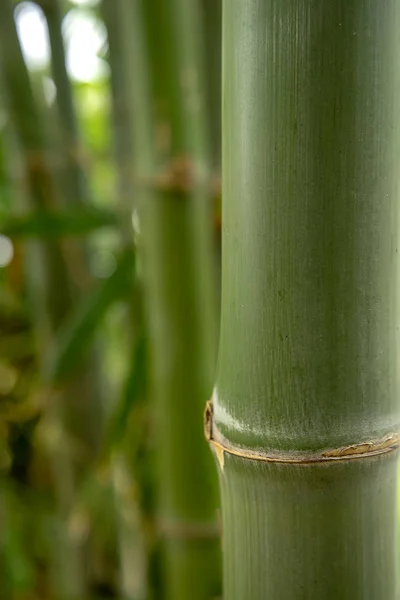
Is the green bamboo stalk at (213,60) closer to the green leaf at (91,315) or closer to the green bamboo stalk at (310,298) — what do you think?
the green leaf at (91,315)

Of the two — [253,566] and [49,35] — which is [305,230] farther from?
[49,35]

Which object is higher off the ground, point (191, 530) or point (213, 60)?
point (213, 60)

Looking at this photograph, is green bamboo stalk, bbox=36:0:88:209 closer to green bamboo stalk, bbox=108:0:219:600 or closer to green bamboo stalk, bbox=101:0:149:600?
green bamboo stalk, bbox=101:0:149:600

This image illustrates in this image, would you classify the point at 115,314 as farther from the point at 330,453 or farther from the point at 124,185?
the point at 330,453

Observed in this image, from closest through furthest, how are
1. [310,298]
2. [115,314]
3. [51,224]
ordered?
1. [310,298]
2. [51,224]
3. [115,314]

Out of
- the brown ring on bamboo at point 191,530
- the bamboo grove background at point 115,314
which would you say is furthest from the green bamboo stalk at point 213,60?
the brown ring on bamboo at point 191,530

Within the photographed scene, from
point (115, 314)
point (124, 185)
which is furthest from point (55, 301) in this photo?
point (115, 314)

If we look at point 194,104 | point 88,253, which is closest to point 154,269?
point 194,104
